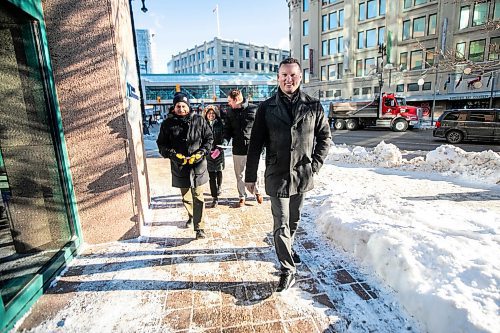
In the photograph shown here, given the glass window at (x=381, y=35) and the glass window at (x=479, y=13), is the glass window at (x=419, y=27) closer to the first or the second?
the glass window at (x=381, y=35)

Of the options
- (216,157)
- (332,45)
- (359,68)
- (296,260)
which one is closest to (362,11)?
(332,45)

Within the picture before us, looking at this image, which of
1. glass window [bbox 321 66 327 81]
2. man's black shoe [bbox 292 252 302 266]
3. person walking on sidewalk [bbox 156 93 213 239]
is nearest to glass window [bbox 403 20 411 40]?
glass window [bbox 321 66 327 81]

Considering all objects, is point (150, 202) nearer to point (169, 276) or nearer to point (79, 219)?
point (79, 219)

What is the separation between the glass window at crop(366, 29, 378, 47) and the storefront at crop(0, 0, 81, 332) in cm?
4072

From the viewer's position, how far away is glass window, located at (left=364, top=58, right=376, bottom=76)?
1425 inches

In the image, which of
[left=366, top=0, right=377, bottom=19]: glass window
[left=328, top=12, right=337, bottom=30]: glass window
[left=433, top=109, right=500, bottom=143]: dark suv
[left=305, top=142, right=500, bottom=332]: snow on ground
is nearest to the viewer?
[left=305, top=142, right=500, bottom=332]: snow on ground

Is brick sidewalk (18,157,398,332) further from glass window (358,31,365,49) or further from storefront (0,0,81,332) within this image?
glass window (358,31,365,49)

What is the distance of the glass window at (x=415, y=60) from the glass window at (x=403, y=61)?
66 centimetres

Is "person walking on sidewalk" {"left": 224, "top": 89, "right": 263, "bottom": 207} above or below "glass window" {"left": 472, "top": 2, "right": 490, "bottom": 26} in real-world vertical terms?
below

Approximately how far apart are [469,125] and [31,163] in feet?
54.4

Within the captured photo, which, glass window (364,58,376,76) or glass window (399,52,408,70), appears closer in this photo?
glass window (399,52,408,70)

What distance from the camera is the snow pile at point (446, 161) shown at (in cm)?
683

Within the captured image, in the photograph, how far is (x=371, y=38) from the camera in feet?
120

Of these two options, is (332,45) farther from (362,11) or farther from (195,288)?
(195,288)
